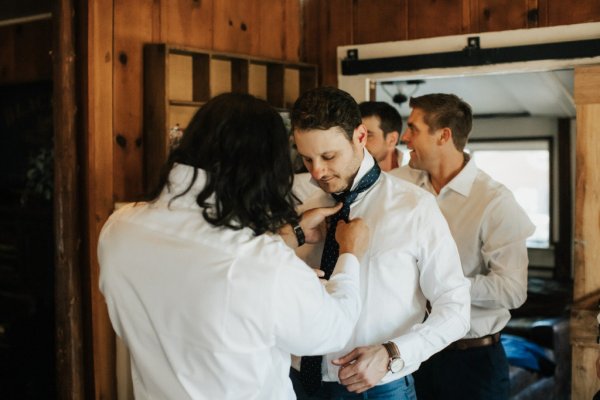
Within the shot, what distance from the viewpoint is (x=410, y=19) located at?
3.76 meters

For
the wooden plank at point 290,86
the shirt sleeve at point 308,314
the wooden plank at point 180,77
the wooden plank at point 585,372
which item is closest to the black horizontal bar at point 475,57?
the wooden plank at point 290,86

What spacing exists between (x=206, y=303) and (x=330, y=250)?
0.61m

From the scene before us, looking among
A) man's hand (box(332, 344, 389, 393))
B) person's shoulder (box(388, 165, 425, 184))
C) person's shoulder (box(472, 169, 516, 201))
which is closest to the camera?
man's hand (box(332, 344, 389, 393))

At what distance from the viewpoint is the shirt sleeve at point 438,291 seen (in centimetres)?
196

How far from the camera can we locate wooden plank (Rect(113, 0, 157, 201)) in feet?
10.6

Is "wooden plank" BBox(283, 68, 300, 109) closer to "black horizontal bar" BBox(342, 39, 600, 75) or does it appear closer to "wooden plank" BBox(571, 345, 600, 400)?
"black horizontal bar" BBox(342, 39, 600, 75)

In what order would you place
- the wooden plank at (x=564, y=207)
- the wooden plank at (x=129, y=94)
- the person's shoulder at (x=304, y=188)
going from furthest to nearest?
the wooden plank at (x=564, y=207), the wooden plank at (x=129, y=94), the person's shoulder at (x=304, y=188)

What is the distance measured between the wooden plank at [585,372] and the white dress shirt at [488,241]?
357mm

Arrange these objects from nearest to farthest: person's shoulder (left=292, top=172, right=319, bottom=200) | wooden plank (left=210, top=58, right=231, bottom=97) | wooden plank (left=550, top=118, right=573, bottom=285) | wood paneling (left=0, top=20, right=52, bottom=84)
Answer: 1. person's shoulder (left=292, top=172, right=319, bottom=200)
2. wooden plank (left=210, top=58, right=231, bottom=97)
3. wood paneling (left=0, top=20, right=52, bottom=84)
4. wooden plank (left=550, top=118, right=573, bottom=285)

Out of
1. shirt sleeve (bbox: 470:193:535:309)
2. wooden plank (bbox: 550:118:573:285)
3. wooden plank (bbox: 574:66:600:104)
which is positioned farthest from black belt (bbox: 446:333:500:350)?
wooden plank (bbox: 550:118:573:285)

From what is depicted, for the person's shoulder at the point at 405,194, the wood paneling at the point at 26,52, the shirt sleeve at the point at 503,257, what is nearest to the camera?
the person's shoulder at the point at 405,194

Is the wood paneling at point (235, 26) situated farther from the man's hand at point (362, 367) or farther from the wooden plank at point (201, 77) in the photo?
the man's hand at point (362, 367)

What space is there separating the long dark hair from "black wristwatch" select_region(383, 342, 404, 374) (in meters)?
0.52

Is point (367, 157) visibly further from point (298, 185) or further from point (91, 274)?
point (91, 274)
